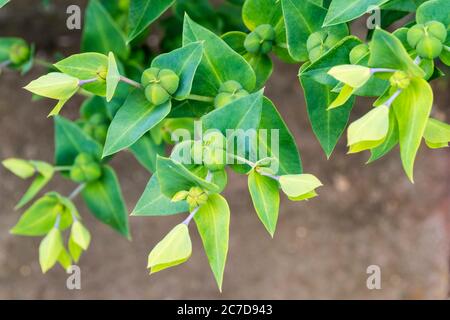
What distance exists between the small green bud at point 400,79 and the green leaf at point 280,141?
18cm

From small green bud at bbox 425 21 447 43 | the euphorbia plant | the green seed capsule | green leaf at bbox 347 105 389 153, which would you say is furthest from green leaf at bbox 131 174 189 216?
small green bud at bbox 425 21 447 43

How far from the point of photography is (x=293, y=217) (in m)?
1.61

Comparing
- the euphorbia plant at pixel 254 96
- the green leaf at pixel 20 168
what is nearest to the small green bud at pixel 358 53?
the euphorbia plant at pixel 254 96

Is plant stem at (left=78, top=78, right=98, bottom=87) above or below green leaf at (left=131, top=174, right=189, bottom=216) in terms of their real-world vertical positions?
above

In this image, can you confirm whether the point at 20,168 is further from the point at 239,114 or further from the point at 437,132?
the point at 437,132

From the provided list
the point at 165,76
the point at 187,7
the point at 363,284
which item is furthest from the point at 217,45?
the point at 363,284

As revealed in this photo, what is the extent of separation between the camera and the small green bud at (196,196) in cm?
65

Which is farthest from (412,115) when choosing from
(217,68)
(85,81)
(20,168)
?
(20,168)

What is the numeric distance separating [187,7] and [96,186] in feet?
1.16

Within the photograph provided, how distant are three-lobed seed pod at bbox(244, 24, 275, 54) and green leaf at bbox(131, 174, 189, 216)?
0.78ft

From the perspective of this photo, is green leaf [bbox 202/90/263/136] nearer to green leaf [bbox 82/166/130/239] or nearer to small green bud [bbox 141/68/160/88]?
small green bud [bbox 141/68/160/88]

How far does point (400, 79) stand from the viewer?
0.62 meters

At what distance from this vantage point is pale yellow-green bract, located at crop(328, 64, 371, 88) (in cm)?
60

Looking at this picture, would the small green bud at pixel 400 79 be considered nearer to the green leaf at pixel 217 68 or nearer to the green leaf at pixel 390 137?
the green leaf at pixel 390 137
